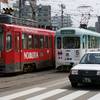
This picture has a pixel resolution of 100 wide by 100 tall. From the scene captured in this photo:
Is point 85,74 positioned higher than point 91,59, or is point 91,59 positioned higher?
point 91,59

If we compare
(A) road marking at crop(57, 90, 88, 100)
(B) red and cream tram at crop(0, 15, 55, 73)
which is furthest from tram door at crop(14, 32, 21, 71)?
(A) road marking at crop(57, 90, 88, 100)

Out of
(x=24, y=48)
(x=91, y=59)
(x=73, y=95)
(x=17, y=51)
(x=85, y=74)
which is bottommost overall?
(x=73, y=95)

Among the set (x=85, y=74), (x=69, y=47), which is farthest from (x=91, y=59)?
(x=69, y=47)

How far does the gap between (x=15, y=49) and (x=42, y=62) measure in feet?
15.9

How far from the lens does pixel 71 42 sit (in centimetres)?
3006

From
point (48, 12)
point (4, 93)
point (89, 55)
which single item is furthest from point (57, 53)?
point (48, 12)

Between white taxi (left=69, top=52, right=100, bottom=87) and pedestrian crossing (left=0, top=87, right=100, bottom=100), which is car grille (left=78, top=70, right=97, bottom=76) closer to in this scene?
white taxi (left=69, top=52, right=100, bottom=87)

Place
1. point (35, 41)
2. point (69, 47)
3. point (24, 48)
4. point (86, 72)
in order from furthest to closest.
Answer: point (69, 47) → point (35, 41) → point (24, 48) → point (86, 72)

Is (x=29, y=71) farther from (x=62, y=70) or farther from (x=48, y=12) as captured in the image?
(x=48, y=12)

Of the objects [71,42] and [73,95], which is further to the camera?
[71,42]

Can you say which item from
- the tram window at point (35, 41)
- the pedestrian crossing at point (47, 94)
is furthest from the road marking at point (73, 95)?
the tram window at point (35, 41)

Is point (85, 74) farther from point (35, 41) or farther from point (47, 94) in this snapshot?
point (35, 41)

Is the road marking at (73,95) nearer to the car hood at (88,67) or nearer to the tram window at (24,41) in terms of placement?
the car hood at (88,67)

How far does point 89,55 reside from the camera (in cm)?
1888
